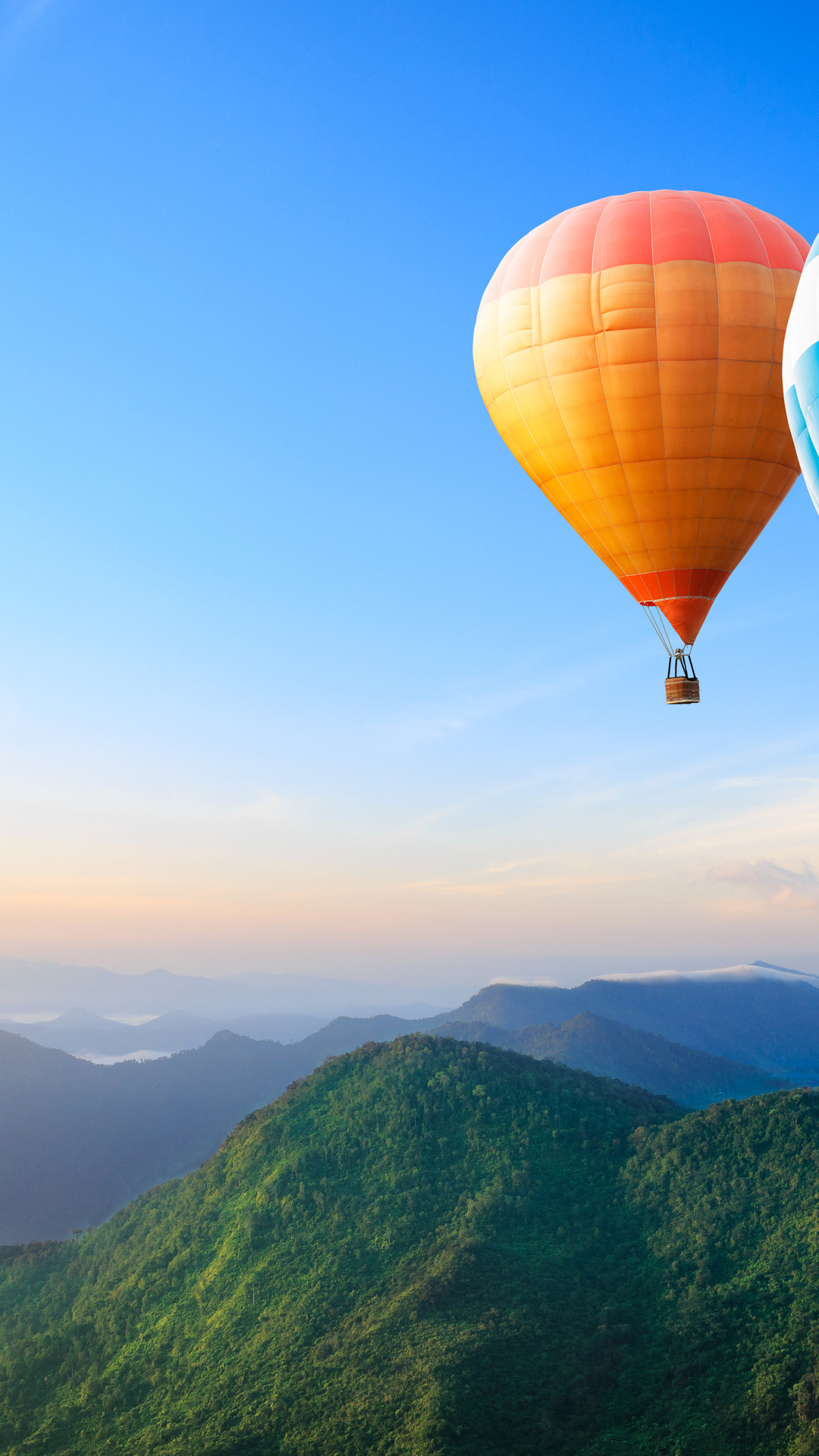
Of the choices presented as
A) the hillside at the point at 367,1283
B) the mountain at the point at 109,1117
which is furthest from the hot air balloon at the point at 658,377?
the mountain at the point at 109,1117

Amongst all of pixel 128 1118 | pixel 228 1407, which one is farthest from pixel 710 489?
pixel 128 1118

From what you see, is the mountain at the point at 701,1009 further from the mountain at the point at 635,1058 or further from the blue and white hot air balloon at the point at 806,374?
the blue and white hot air balloon at the point at 806,374

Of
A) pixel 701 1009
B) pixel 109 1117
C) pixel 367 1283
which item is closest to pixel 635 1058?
pixel 701 1009

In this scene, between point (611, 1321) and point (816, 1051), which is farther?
point (816, 1051)

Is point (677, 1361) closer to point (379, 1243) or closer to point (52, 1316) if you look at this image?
point (379, 1243)

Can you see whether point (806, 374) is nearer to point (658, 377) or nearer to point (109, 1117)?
point (658, 377)

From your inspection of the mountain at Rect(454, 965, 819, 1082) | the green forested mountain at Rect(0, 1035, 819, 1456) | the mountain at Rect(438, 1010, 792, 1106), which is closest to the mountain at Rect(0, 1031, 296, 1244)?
the mountain at Rect(438, 1010, 792, 1106)
